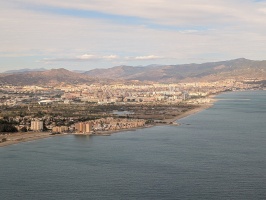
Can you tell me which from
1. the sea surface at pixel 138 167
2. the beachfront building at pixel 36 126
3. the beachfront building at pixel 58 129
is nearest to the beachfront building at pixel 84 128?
the beachfront building at pixel 58 129

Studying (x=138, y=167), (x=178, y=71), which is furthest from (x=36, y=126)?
(x=178, y=71)

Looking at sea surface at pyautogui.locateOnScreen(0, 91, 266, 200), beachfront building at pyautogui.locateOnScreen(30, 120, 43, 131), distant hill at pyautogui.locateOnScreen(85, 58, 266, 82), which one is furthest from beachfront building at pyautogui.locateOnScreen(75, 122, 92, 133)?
distant hill at pyautogui.locateOnScreen(85, 58, 266, 82)

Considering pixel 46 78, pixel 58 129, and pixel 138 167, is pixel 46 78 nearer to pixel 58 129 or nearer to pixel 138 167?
pixel 58 129

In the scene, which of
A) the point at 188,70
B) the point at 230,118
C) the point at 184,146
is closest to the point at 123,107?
the point at 230,118

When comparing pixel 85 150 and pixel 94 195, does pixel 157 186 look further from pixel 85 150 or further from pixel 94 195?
pixel 85 150

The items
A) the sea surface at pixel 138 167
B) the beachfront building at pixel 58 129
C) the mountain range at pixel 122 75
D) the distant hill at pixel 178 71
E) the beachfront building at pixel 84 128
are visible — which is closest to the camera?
the sea surface at pixel 138 167

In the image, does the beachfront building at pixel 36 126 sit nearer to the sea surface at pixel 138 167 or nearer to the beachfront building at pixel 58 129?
the beachfront building at pixel 58 129

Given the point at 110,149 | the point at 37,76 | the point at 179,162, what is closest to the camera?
the point at 179,162

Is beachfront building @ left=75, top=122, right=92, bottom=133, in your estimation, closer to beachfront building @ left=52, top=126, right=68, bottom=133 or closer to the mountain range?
beachfront building @ left=52, top=126, right=68, bottom=133
